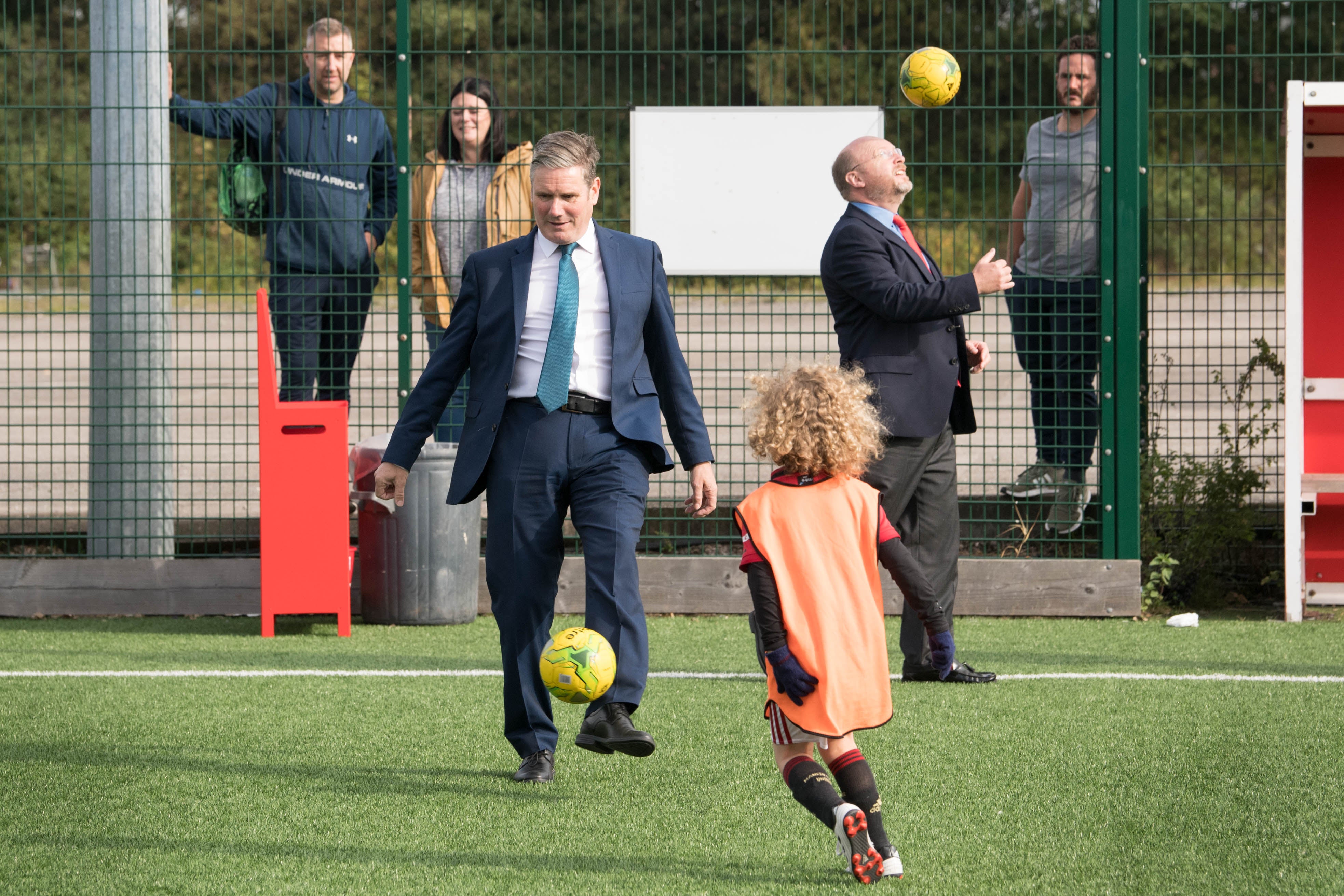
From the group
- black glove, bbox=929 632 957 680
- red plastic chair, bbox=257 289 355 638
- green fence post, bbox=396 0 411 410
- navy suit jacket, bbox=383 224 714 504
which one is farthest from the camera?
green fence post, bbox=396 0 411 410

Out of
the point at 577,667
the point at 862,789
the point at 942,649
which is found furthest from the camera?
the point at 577,667

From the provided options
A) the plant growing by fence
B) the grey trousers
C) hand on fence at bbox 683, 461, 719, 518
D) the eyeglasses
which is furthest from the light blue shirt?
the plant growing by fence

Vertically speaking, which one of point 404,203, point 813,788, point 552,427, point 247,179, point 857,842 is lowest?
point 857,842

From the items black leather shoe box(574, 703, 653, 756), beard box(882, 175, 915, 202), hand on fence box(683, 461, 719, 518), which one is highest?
beard box(882, 175, 915, 202)

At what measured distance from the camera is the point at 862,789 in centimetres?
347

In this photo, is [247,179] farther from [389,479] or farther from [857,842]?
[857,842]

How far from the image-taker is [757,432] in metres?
3.68

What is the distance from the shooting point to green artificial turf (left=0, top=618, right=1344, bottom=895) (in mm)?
3574

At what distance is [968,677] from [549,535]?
2.19 m

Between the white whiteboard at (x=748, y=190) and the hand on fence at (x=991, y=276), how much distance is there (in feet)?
6.93

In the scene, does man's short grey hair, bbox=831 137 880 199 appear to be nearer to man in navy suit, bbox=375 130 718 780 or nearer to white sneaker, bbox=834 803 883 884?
man in navy suit, bbox=375 130 718 780

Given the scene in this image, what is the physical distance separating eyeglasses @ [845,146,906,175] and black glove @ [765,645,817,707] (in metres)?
2.74

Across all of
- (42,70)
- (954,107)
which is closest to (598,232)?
(954,107)

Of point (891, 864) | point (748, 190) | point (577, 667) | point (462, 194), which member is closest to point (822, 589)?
point (891, 864)
